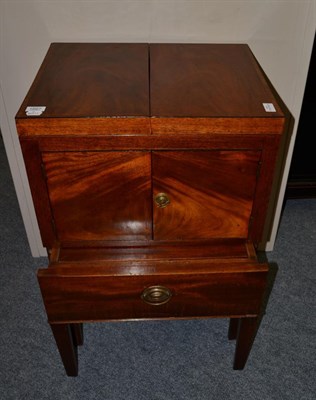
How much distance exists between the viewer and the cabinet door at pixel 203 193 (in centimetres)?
81

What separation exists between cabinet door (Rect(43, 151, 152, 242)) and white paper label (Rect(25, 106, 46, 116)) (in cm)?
8

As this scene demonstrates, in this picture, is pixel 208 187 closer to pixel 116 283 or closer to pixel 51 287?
pixel 116 283

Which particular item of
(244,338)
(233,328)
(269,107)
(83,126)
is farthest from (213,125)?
(233,328)

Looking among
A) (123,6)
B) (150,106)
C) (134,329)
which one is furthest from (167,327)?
(123,6)

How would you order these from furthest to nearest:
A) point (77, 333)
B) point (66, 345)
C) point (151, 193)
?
point (77, 333) < point (66, 345) < point (151, 193)

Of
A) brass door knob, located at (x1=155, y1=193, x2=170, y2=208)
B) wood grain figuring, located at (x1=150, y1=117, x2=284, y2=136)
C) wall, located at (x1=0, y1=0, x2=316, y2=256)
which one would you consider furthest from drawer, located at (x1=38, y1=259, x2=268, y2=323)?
wall, located at (x1=0, y1=0, x2=316, y2=256)

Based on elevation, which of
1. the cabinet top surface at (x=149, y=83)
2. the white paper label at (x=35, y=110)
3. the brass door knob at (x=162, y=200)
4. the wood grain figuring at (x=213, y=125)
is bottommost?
the brass door knob at (x=162, y=200)

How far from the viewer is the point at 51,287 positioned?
33.2 inches

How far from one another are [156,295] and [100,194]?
238 millimetres

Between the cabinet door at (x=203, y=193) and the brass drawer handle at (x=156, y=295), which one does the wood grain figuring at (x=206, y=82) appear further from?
the brass drawer handle at (x=156, y=295)

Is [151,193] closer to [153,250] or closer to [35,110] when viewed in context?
[153,250]

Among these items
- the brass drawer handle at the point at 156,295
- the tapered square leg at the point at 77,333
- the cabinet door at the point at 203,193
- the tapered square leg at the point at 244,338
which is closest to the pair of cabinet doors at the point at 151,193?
the cabinet door at the point at 203,193

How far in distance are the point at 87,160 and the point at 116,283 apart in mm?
252

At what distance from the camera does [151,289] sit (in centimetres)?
87
